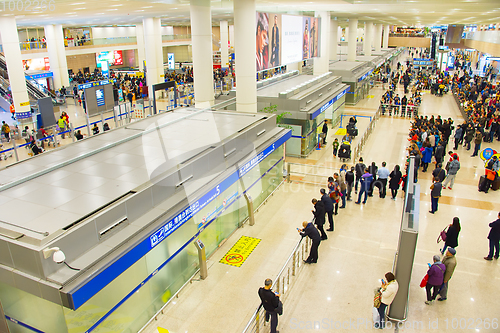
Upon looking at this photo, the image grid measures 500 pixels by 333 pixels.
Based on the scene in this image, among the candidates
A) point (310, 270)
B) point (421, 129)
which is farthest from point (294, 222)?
point (421, 129)

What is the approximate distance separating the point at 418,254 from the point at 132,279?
6.42 meters

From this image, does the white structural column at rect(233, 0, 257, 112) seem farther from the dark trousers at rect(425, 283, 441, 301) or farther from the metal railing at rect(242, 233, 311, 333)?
the dark trousers at rect(425, 283, 441, 301)

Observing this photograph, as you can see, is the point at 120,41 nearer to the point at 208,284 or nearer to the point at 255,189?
the point at 255,189

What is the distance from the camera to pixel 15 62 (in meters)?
20.2

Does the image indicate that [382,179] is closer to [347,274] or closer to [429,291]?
[347,274]

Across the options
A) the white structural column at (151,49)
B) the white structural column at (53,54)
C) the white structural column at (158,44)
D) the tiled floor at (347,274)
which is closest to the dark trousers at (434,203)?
the tiled floor at (347,274)

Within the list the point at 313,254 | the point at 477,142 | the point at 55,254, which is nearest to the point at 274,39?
the point at 477,142

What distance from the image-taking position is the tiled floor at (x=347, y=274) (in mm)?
6699

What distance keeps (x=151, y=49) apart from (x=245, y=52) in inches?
759

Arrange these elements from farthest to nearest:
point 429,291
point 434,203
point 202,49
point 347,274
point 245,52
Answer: point 202,49 < point 245,52 < point 434,203 < point 347,274 < point 429,291

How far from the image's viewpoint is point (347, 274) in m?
8.02

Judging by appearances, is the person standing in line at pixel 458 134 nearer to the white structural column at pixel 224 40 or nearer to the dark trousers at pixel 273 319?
the dark trousers at pixel 273 319

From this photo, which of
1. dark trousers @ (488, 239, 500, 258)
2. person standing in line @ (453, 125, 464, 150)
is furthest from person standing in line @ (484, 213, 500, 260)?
person standing in line @ (453, 125, 464, 150)

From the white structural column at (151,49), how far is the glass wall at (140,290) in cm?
2344
